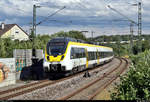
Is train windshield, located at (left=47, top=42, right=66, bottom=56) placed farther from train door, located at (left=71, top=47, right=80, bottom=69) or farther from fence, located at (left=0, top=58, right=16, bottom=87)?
fence, located at (left=0, top=58, right=16, bottom=87)

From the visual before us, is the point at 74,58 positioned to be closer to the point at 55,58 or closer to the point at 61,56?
the point at 61,56

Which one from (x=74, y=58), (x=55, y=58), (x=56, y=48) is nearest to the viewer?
(x=55, y=58)

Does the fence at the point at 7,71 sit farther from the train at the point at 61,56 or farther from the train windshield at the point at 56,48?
the train windshield at the point at 56,48

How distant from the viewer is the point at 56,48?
1825 centimetres

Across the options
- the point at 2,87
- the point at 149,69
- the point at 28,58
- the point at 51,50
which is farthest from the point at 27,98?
the point at 28,58

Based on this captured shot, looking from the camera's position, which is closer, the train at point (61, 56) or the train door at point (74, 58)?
the train at point (61, 56)

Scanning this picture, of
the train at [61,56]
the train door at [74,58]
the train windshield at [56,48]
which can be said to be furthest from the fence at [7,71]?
the train door at [74,58]

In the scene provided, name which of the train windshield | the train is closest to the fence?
the train

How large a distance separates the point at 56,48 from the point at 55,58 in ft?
3.05

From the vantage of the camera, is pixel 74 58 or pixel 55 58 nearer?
pixel 55 58

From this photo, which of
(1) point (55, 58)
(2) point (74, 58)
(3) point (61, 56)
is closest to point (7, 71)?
(1) point (55, 58)

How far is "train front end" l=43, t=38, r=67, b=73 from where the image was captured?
695 inches

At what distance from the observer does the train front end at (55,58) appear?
17.6 m

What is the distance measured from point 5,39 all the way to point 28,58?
11.8 ft
